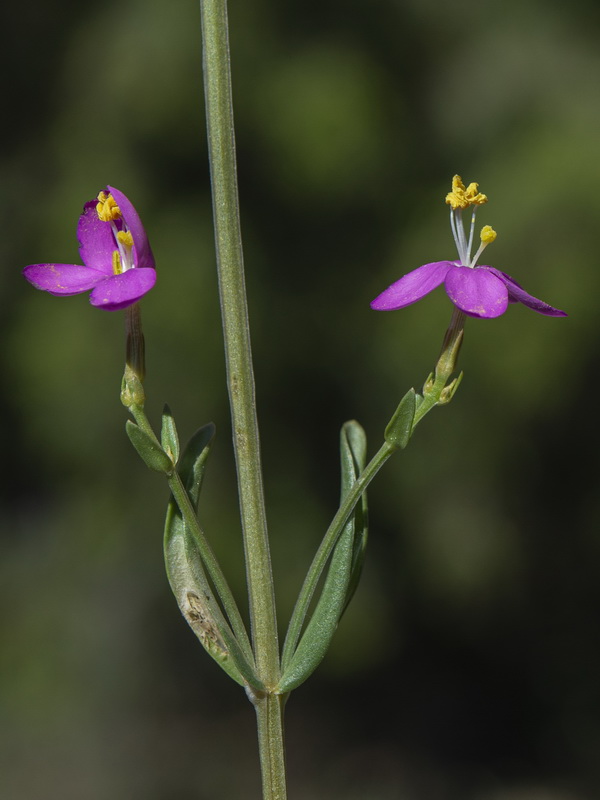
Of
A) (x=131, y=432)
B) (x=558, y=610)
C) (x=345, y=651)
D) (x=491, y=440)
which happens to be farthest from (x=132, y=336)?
(x=558, y=610)

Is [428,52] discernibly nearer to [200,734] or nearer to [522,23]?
[522,23]

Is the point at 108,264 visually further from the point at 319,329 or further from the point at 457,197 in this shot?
the point at 319,329

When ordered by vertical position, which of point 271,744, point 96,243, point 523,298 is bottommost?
point 271,744

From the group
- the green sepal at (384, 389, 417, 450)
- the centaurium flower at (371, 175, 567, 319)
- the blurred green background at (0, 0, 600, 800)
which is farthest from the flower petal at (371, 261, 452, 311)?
the blurred green background at (0, 0, 600, 800)

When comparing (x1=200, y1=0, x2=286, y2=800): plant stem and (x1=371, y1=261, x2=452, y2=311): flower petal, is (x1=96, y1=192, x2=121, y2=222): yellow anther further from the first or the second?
(x1=371, y1=261, x2=452, y2=311): flower petal

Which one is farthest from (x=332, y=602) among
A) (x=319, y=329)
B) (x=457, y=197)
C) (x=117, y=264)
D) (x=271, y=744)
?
(x=319, y=329)
